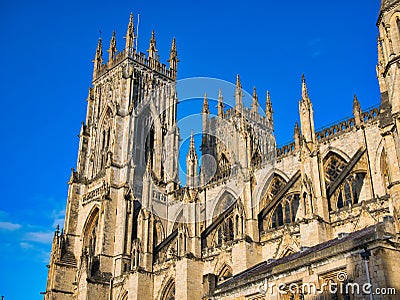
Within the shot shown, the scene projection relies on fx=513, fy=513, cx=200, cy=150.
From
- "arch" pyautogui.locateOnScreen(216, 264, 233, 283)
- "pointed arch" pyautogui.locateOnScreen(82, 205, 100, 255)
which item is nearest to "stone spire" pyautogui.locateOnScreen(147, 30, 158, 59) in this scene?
"pointed arch" pyautogui.locateOnScreen(82, 205, 100, 255)

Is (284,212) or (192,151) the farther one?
(192,151)

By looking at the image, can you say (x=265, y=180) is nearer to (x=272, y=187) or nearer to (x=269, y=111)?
(x=272, y=187)

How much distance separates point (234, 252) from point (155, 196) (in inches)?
589

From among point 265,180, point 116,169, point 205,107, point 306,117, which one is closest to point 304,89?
point 306,117

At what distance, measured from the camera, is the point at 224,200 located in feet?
130

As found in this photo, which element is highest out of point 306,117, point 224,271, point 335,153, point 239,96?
point 239,96

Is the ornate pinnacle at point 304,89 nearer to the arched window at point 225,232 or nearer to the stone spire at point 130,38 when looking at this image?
the arched window at point 225,232

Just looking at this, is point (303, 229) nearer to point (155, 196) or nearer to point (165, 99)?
point (155, 196)

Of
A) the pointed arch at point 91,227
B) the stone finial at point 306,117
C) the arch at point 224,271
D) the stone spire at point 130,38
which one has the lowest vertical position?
the arch at point 224,271

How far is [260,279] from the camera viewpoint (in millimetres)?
16797

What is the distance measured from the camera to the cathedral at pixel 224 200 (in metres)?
15.8

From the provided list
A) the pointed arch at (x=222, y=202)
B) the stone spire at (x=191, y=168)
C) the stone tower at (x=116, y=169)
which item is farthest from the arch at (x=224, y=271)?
the stone spire at (x=191, y=168)

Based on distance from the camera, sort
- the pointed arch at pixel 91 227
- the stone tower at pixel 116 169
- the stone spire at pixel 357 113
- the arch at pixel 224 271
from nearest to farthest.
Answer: the arch at pixel 224 271
the stone spire at pixel 357 113
the stone tower at pixel 116 169
the pointed arch at pixel 91 227

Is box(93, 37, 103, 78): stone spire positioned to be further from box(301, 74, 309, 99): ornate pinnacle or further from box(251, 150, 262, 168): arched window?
box(301, 74, 309, 99): ornate pinnacle
